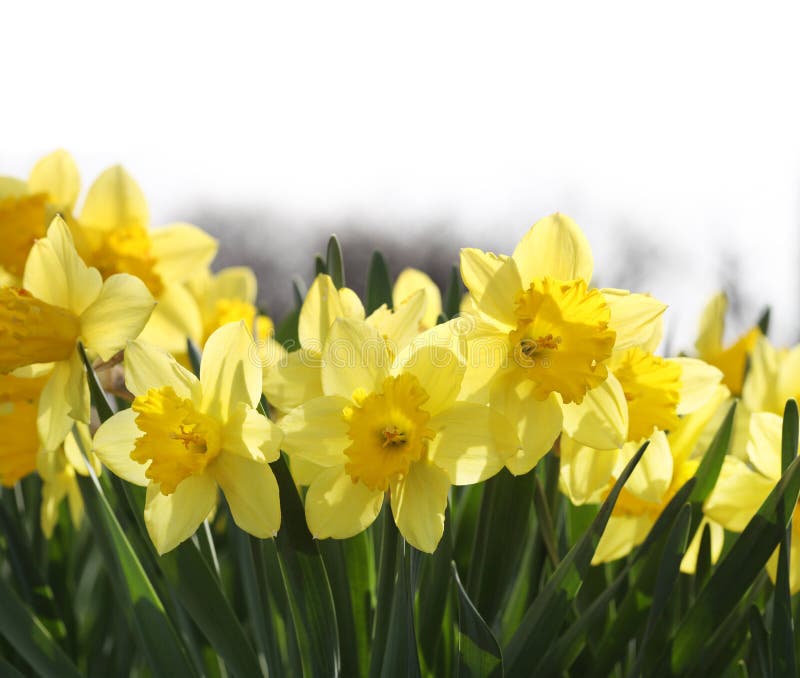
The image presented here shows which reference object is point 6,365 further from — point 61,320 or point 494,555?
point 494,555

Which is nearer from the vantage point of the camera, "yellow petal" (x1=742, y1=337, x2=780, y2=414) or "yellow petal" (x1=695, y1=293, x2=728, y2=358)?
"yellow petal" (x1=742, y1=337, x2=780, y2=414)

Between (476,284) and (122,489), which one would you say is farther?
(122,489)

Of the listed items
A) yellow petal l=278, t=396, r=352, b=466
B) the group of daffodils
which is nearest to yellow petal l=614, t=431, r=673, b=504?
the group of daffodils

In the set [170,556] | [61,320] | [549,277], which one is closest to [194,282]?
[61,320]

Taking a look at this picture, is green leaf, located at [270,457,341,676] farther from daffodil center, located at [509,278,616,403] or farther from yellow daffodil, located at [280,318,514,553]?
daffodil center, located at [509,278,616,403]

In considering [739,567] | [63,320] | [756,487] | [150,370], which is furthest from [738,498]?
[63,320]

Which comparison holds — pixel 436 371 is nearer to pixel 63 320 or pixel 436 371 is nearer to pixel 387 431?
pixel 387 431
